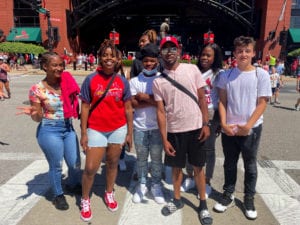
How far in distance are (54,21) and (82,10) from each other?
5.23 metres

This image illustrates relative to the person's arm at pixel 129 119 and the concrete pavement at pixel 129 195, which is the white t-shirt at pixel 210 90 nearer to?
the person's arm at pixel 129 119

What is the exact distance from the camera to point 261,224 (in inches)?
124

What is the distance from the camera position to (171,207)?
10.9 feet

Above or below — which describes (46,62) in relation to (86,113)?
above

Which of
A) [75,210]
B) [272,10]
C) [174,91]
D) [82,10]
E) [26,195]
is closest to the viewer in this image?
[174,91]

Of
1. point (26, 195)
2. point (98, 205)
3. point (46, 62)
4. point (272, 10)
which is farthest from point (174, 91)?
Result: point (272, 10)

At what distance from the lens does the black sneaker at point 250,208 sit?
3.24 metres

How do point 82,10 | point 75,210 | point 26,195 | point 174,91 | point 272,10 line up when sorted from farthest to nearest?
point 82,10 < point 272,10 < point 26,195 < point 75,210 < point 174,91

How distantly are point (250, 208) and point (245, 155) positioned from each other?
2.01ft

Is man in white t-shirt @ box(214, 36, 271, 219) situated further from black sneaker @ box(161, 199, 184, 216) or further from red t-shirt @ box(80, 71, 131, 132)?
red t-shirt @ box(80, 71, 131, 132)

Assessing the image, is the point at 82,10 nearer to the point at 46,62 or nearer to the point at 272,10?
the point at 272,10

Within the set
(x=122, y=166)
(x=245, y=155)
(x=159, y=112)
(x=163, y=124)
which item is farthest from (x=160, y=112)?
(x=122, y=166)

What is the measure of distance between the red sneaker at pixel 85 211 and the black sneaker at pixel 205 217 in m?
1.20

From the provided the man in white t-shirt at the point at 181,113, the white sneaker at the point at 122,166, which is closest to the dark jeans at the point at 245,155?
the man in white t-shirt at the point at 181,113
